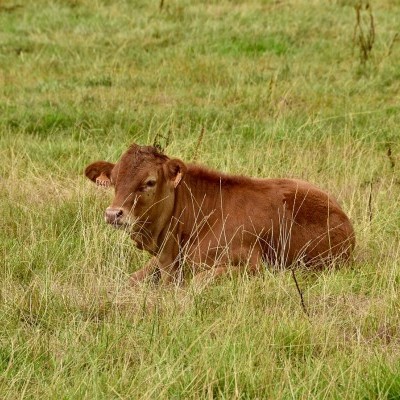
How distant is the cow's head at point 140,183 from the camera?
22.8 ft

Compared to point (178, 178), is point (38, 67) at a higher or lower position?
lower


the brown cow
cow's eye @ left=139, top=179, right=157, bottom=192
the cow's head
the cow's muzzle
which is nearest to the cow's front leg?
the brown cow

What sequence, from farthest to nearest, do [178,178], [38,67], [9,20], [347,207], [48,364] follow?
[9,20], [38,67], [347,207], [178,178], [48,364]

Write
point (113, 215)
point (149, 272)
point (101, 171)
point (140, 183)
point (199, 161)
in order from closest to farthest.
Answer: point (113, 215), point (140, 183), point (149, 272), point (101, 171), point (199, 161)

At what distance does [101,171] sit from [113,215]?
0.70 meters

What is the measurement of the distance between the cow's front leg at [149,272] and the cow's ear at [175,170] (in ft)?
1.78

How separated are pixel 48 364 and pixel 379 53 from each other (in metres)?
9.49

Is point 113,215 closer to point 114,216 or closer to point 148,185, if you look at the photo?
point 114,216

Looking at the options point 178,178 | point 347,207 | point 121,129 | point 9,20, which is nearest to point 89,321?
point 178,178

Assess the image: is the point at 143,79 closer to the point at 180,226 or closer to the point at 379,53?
the point at 379,53

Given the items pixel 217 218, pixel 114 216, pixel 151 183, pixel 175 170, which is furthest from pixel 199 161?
pixel 114 216

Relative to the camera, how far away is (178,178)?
723cm

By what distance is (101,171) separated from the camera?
292 inches

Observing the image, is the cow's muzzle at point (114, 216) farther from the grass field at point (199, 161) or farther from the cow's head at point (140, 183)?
the grass field at point (199, 161)
